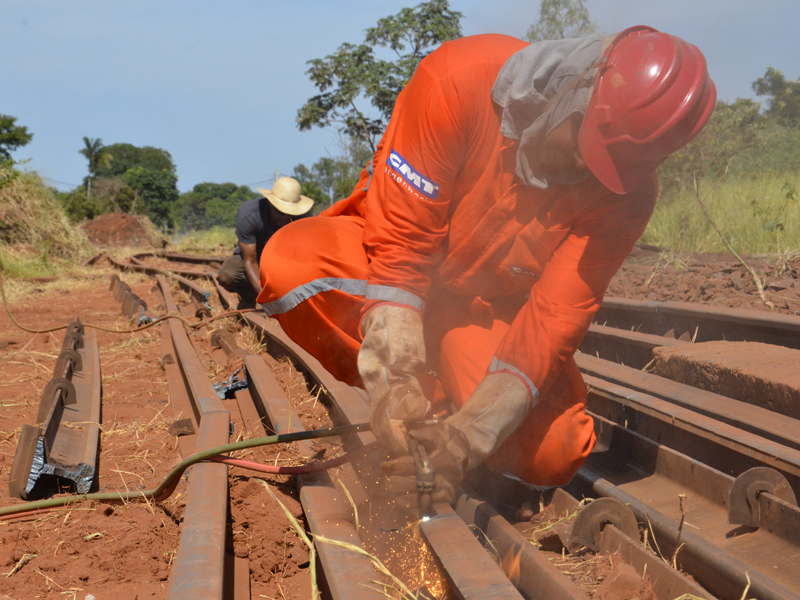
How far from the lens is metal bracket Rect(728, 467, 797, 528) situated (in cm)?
199

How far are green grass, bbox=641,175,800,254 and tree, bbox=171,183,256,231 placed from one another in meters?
71.0

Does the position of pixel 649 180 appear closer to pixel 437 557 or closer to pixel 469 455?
pixel 469 455

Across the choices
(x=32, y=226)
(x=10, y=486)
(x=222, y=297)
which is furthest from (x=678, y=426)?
(x=32, y=226)

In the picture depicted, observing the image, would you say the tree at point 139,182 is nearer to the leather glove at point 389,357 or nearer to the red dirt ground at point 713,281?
the red dirt ground at point 713,281

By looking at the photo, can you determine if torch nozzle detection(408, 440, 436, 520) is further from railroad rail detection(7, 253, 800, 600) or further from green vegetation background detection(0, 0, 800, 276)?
green vegetation background detection(0, 0, 800, 276)

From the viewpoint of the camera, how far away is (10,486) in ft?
7.86

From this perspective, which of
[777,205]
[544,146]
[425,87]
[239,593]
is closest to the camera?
[239,593]

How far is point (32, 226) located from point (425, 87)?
54.7ft

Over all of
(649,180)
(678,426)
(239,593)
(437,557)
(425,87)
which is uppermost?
(425,87)

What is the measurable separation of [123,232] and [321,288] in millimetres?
26540

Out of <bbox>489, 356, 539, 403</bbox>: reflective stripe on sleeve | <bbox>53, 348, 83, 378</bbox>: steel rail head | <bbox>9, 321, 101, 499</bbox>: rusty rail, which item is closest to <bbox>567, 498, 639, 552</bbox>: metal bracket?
<bbox>489, 356, 539, 403</bbox>: reflective stripe on sleeve

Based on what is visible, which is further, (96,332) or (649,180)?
(96,332)

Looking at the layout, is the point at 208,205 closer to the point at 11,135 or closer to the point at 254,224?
the point at 11,135

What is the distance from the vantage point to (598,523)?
6.47ft
